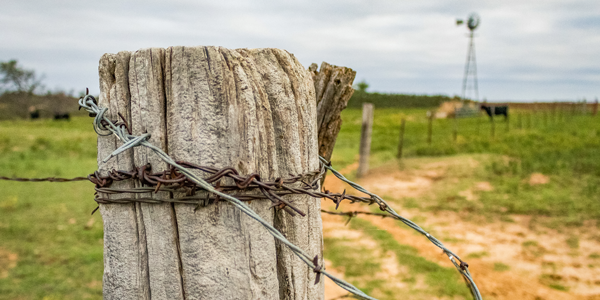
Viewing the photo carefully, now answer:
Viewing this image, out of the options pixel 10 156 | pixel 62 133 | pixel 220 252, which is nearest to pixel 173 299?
pixel 220 252

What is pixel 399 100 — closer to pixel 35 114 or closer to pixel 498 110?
pixel 498 110

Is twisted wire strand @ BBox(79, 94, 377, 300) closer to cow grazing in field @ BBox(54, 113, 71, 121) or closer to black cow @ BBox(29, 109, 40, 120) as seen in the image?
cow grazing in field @ BBox(54, 113, 71, 121)

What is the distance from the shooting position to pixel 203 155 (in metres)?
1.12

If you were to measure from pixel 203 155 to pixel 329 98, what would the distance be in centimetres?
110

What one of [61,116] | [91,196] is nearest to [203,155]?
[91,196]

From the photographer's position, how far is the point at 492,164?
10492mm

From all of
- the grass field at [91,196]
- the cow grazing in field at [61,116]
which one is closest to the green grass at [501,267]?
the grass field at [91,196]

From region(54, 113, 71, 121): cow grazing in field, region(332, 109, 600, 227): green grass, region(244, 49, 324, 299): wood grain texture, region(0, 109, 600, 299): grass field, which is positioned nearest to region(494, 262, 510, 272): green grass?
region(0, 109, 600, 299): grass field

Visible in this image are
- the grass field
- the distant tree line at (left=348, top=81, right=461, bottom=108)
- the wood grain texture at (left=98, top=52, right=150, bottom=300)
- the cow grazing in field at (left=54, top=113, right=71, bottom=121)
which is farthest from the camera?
the distant tree line at (left=348, top=81, right=461, bottom=108)

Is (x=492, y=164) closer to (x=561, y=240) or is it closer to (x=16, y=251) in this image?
(x=561, y=240)

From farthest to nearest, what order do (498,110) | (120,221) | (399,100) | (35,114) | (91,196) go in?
1. (399,100)
2. (35,114)
3. (498,110)
4. (91,196)
5. (120,221)

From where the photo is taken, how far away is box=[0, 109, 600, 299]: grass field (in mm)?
4707

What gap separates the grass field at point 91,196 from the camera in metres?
4.71

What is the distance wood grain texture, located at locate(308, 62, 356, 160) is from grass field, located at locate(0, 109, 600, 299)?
3.23m
